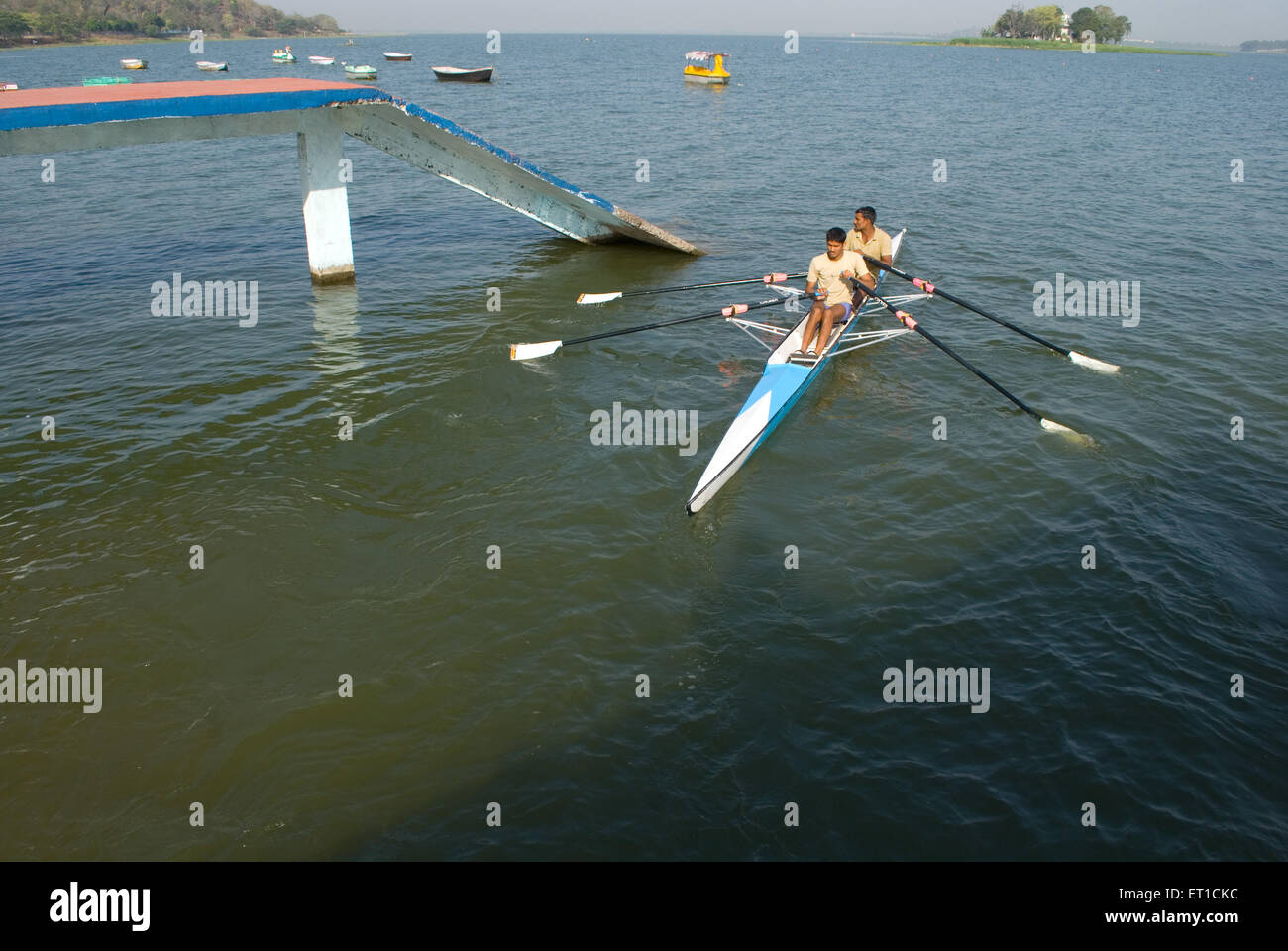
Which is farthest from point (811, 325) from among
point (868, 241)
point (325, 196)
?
point (325, 196)

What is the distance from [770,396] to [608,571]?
4.62 meters

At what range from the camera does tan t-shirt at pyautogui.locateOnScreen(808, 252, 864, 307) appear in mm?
16234

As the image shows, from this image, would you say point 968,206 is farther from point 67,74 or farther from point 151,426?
point 67,74

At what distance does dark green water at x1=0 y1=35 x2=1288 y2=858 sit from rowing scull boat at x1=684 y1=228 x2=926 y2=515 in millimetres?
356

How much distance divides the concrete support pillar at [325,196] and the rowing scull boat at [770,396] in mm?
8798

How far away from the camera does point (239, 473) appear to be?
12625 mm

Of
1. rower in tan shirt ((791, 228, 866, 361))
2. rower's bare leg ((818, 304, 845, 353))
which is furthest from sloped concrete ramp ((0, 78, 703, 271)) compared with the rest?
rower's bare leg ((818, 304, 845, 353))

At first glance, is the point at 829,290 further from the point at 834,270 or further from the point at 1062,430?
the point at 1062,430

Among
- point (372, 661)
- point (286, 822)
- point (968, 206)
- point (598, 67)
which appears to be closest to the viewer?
point (286, 822)

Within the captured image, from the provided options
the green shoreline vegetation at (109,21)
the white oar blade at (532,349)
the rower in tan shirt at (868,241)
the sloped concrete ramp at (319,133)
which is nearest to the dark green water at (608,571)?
the white oar blade at (532,349)

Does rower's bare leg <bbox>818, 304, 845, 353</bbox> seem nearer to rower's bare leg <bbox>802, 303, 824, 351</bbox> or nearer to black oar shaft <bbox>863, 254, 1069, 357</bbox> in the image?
rower's bare leg <bbox>802, 303, 824, 351</bbox>

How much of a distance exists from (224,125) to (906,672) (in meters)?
14.9

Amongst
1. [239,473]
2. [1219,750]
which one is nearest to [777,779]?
[1219,750]

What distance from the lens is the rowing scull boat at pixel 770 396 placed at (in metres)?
12.2
